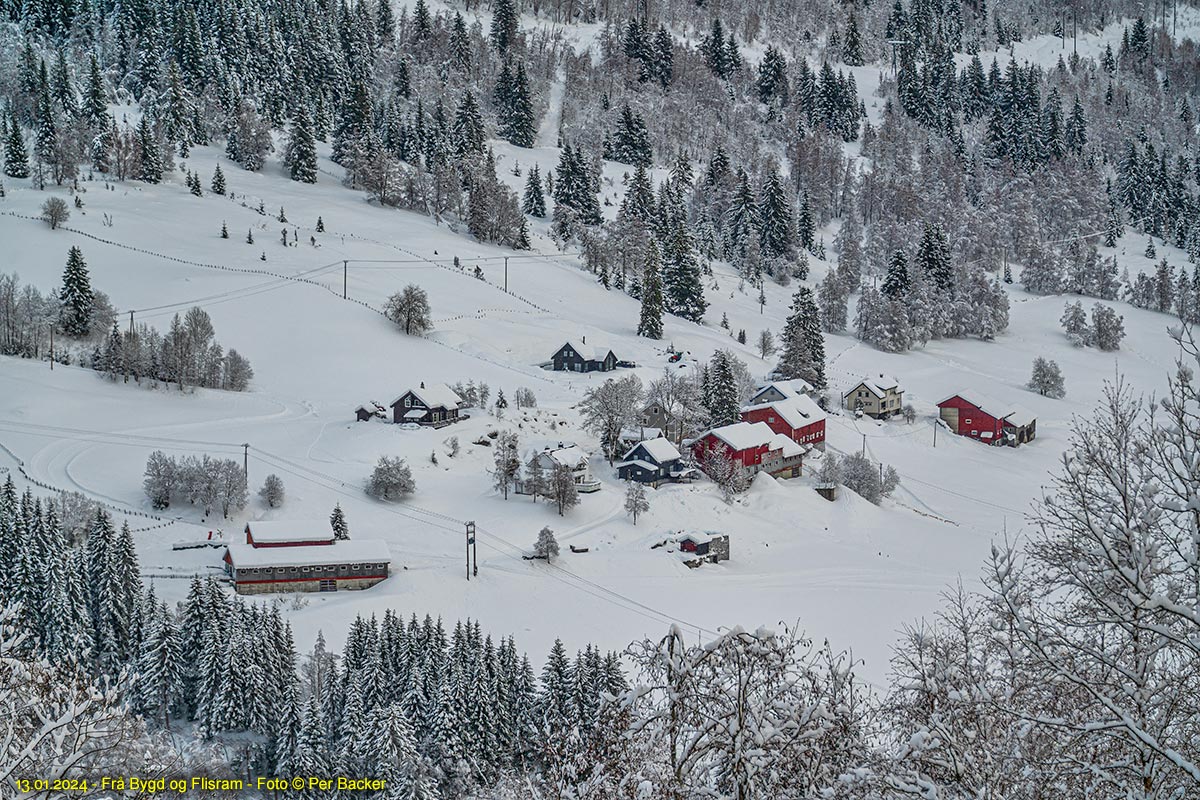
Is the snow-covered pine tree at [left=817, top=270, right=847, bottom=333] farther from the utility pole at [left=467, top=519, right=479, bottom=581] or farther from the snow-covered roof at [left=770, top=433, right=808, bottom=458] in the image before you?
the utility pole at [left=467, top=519, right=479, bottom=581]

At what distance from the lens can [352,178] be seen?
97.9 metres

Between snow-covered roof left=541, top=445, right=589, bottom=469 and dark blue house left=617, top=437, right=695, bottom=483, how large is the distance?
2.14 m

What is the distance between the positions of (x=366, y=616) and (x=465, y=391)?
21.6 metres

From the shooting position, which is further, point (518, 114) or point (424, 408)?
point (518, 114)

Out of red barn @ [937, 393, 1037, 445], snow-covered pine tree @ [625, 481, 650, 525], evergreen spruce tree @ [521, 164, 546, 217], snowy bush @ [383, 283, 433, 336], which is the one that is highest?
evergreen spruce tree @ [521, 164, 546, 217]

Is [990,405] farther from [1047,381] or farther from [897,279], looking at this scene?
[897,279]

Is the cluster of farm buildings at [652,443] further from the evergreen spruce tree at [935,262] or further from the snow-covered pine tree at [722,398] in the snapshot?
the evergreen spruce tree at [935,262]

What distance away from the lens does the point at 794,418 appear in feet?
188

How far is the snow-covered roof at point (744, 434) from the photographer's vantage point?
5272cm

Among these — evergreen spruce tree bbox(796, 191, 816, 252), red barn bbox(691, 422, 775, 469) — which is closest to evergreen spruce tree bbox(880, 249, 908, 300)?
evergreen spruce tree bbox(796, 191, 816, 252)

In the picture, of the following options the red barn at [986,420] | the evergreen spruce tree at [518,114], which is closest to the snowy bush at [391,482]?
the red barn at [986,420]

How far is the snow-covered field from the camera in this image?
3959 centimetres

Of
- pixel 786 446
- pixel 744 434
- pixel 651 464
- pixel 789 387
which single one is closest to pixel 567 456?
pixel 651 464

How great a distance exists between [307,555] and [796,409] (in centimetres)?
2795
